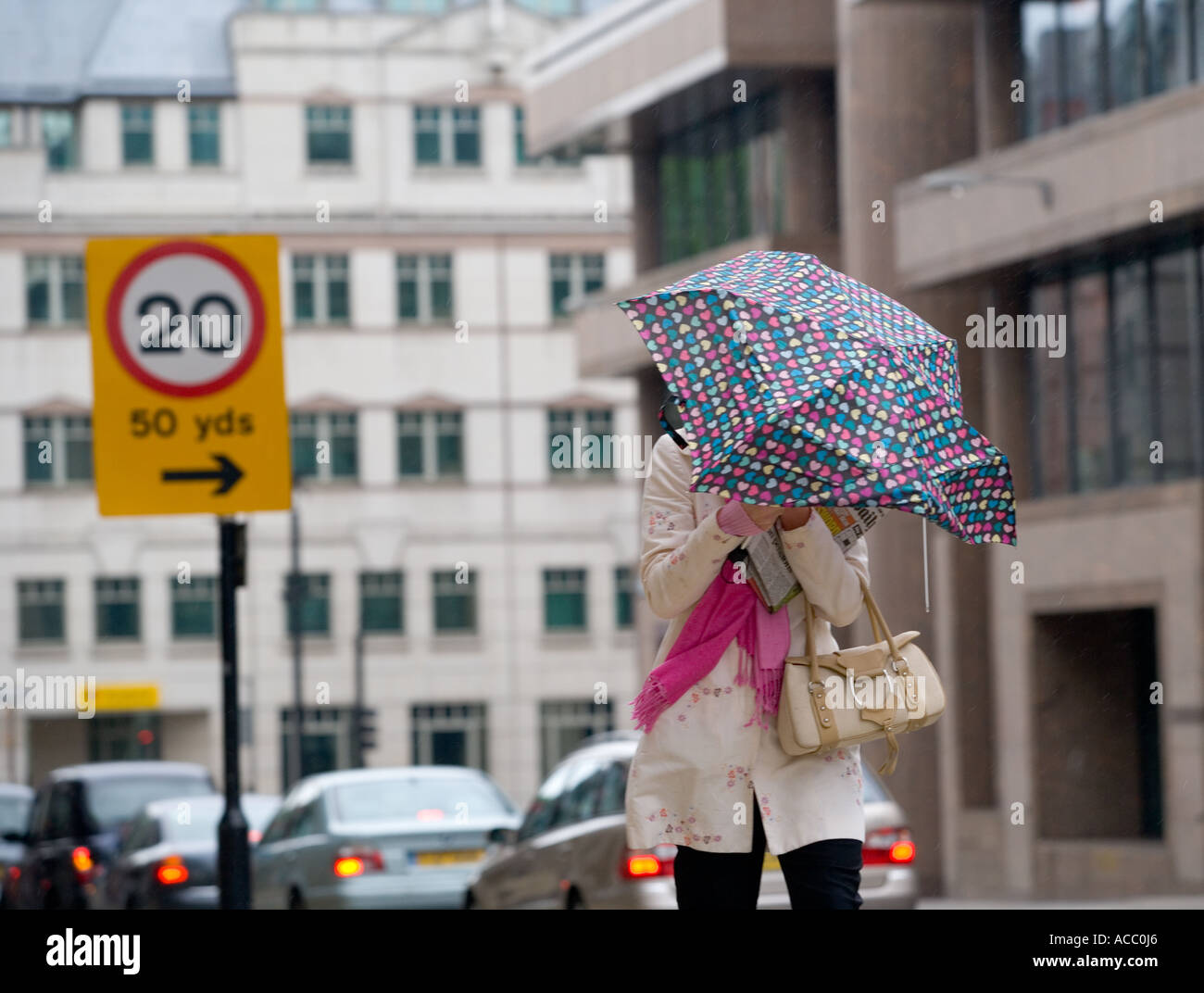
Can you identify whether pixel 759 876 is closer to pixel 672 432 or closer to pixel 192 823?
pixel 672 432

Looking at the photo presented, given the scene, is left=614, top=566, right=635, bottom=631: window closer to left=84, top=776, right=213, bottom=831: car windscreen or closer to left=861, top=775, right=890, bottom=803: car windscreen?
left=84, top=776, right=213, bottom=831: car windscreen

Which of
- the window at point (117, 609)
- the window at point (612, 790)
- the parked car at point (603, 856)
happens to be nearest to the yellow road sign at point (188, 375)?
the parked car at point (603, 856)

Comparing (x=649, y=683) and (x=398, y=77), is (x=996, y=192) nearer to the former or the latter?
(x=649, y=683)

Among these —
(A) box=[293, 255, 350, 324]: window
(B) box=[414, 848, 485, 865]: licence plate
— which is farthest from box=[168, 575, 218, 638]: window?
(B) box=[414, 848, 485, 865]: licence plate

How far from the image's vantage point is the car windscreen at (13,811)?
27031mm

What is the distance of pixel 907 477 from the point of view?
14.2ft

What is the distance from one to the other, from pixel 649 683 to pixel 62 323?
52.2 m

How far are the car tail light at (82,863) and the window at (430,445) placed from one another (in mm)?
36180

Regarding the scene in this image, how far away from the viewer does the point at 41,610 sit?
54.1 meters

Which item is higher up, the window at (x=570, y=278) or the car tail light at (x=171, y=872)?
the window at (x=570, y=278)

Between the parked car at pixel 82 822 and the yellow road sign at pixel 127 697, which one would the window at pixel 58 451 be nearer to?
the yellow road sign at pixel 127 697

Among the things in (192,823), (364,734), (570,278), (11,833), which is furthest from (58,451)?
(192,823)

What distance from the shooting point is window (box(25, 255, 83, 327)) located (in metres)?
54.4
